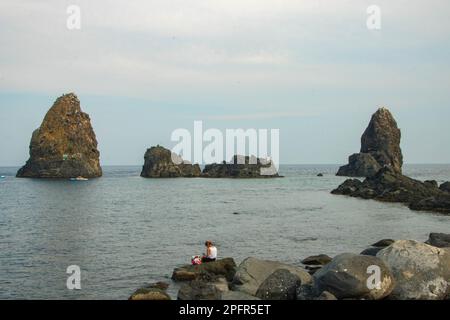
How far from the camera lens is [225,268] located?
26.4 m

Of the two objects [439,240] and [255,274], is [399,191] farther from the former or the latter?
[255,274]

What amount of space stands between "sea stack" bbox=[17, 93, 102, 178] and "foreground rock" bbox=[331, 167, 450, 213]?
98.4 metres

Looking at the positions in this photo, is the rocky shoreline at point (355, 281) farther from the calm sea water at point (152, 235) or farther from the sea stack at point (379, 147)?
the sea stack at point (379, 147)

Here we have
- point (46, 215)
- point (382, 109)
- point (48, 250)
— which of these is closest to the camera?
point (48, 250)

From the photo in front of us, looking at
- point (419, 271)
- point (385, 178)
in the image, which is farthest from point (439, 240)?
point (385, 178)

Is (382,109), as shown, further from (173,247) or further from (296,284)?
(296,284)

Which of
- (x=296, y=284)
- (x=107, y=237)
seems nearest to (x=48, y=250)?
(x=107, y=237)

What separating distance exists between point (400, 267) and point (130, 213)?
48.2 meters

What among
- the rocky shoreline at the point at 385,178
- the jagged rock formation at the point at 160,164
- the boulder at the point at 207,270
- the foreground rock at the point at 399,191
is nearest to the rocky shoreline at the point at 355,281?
the boulder at the point at 207,270

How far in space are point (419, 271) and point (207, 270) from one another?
11326mm

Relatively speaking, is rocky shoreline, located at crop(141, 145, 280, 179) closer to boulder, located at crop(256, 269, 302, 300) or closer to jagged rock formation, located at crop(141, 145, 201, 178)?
jagged rock formation, located at crop(141, 145, 201, 178)

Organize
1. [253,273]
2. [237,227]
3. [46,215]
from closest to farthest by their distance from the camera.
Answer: [253,273]
[237,227]
[46,215]

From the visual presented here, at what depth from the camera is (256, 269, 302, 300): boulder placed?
19.2 metres

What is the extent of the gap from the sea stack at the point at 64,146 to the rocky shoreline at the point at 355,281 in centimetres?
14844
